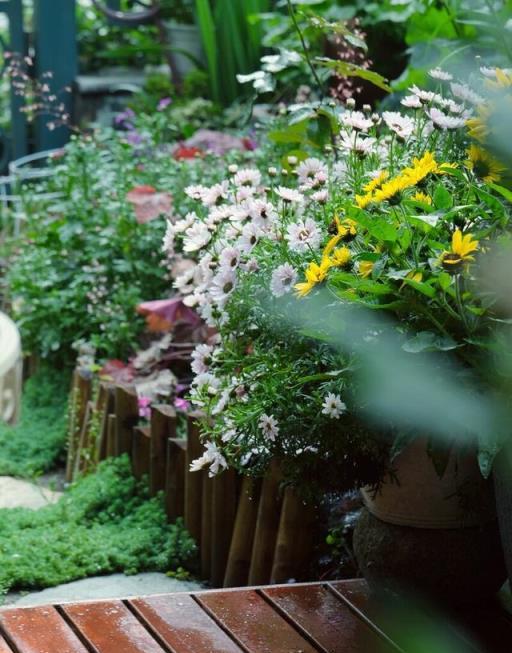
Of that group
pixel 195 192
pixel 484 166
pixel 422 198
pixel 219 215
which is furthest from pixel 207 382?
pixel 484 166

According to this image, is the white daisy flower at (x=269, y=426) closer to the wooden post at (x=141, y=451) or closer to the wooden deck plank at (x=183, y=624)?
the wooden deck plank at (x=183, y=624)

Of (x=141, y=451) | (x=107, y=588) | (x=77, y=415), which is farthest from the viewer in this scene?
(x=77, y=415)

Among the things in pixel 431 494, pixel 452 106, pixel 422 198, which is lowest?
pixel 431 494

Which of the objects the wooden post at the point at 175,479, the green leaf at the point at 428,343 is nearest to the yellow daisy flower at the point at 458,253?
the green leaf at the point at 428,343

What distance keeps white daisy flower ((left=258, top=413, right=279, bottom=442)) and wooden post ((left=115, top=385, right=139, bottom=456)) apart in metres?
1.52

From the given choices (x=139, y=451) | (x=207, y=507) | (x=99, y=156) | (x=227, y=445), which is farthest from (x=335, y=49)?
(x=227, y=445)

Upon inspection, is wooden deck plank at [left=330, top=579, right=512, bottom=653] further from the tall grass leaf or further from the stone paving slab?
the tall grass leaf

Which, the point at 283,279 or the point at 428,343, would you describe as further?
the point at 283,279

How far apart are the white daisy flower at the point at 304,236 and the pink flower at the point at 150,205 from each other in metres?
2.10

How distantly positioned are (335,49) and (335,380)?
3.19 metres

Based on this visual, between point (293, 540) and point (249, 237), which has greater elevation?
point (249, 237)

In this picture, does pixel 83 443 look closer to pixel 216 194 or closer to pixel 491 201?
pixel 216 194

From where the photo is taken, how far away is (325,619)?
2.35 m

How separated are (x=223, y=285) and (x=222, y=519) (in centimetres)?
96
